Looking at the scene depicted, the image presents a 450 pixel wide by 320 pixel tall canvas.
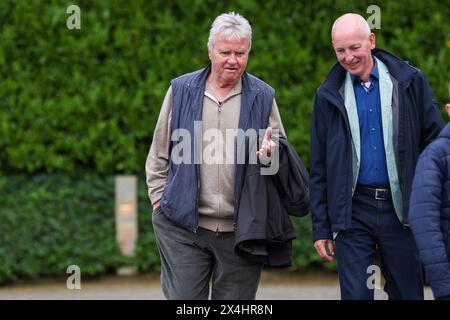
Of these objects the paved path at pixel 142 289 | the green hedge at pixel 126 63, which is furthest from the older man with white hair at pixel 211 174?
the green hedge at pixel 126 63

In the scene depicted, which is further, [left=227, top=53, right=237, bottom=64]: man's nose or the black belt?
the black belt

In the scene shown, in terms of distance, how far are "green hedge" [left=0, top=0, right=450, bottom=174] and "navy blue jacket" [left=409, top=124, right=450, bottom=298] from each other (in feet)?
12.3

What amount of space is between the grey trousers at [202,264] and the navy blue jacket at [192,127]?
0.10 metres

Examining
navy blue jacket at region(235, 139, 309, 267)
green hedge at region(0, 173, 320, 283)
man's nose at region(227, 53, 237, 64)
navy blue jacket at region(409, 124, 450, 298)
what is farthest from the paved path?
navy blue jacket at region(409, 124, 450, 298)

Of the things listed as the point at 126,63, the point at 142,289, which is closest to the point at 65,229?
the point at 142,289

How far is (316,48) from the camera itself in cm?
866

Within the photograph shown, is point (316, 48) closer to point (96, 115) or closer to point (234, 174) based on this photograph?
point (96, 115)

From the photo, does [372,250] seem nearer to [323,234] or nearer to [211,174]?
[323,234]

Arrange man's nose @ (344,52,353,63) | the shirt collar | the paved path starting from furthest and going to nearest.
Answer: the paved path, the shirt collar, man's nose @ (344,52,353,63)

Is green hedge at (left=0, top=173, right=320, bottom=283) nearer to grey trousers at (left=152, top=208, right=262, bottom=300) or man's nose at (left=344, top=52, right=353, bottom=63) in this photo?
grey trousers at (left=152, top=208, right=262, bottom=300)

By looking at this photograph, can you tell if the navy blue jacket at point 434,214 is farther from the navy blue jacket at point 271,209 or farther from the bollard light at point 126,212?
the bollard light at point 126,212

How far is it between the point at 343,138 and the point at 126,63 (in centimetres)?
358

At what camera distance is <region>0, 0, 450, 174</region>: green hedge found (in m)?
8.39
